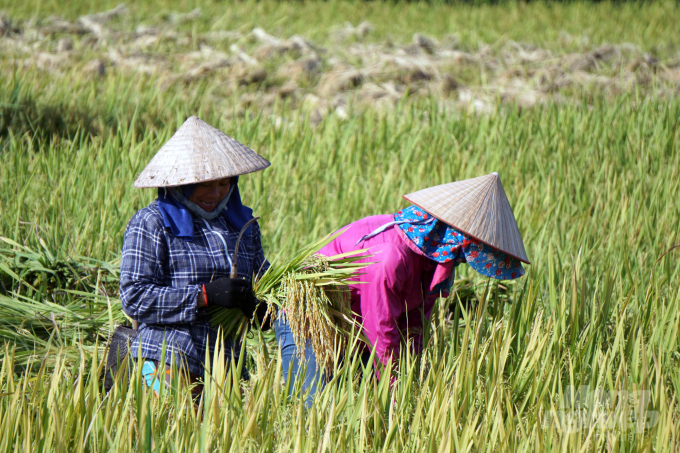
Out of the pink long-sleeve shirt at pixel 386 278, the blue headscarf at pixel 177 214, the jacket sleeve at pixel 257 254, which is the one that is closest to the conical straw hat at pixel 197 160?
the blue headscarf at pixel 177 214

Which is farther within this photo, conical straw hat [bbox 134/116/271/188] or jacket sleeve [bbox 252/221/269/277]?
jacket sleeve [bbox 252/221/269/277]

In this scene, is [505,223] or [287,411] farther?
[505,223]

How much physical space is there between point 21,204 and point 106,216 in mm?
400

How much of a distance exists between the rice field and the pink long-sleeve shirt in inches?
4.5

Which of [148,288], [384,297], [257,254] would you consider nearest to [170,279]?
[148,288]

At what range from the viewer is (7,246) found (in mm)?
2625

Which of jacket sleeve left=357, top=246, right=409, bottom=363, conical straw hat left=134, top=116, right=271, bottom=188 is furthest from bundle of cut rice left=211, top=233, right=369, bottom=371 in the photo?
conical straw hat left=134, top=116, right=271, bottom=188

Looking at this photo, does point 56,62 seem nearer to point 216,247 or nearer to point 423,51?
point 423,51

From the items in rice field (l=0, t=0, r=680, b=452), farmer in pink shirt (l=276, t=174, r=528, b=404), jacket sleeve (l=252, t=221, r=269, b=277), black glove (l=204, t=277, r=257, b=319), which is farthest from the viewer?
jacket sleeve (l=252, t=221, r=269, b=277)

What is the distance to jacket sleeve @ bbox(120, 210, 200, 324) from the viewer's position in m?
1.65

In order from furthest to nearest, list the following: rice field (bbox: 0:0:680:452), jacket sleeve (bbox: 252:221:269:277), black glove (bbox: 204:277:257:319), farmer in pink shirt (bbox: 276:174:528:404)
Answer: jacket sleeve (bbox: 252:221:269:277) → farmer in pink shirt (bbox: 276:174:528:404) → black glove (bbox: 204:277:257:319) → rice field (bbox: 0:0:680:452)

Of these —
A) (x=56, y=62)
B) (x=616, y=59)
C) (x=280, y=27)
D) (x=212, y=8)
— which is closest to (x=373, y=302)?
(x=56, y=62)

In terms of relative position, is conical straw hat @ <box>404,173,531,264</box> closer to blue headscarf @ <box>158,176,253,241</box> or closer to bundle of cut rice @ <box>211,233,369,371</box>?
bundle of cut rice @ <box>211,233,369,371</box>

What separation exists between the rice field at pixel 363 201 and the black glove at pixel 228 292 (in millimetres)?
186
